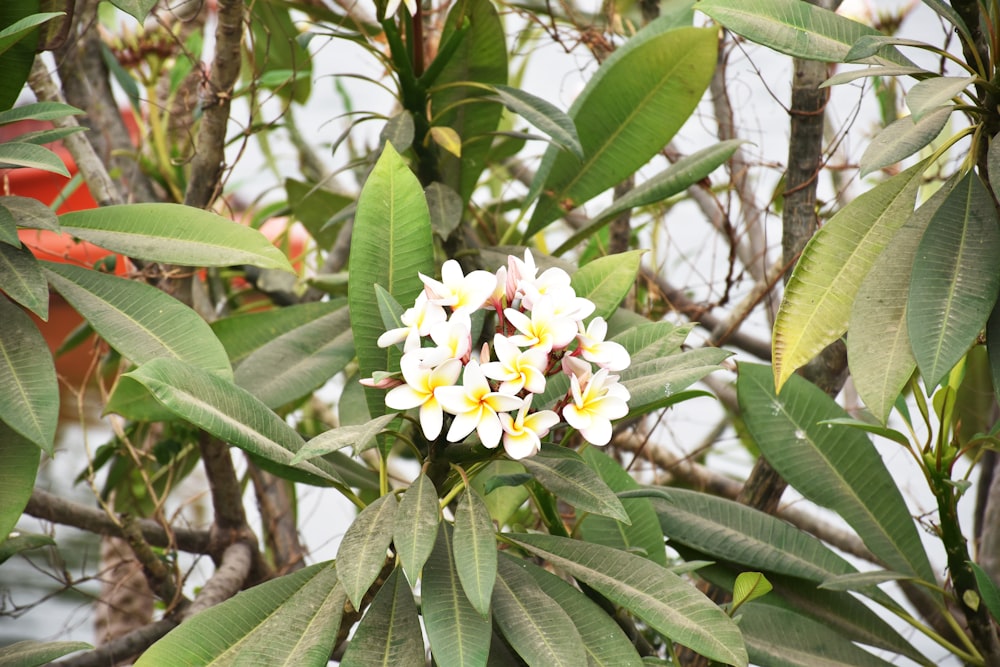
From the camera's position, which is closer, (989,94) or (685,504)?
(989,94)

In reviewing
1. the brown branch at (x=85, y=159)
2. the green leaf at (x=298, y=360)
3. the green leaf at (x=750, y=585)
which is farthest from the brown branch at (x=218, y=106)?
the green leaf at (x=750, y=585)

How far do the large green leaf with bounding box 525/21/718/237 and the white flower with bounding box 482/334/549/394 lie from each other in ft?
1.63

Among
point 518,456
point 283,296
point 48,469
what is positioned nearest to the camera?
point 518,456

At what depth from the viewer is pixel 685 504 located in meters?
1.04

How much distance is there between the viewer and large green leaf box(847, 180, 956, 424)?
797mm

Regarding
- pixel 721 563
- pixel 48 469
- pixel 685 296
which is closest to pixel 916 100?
pixel 721 563

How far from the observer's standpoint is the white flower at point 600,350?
0.73 metres

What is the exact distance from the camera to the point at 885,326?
0.84 metres

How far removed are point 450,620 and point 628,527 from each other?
0.35 metres

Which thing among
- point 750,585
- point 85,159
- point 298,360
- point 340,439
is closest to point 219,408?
point 340,439

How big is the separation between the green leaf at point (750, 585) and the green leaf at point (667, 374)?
Result: 0.16 metres

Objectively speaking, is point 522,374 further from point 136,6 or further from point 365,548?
point 136,6

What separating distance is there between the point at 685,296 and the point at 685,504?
70cm

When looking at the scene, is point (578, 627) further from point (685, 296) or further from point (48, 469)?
point (48, 469)
